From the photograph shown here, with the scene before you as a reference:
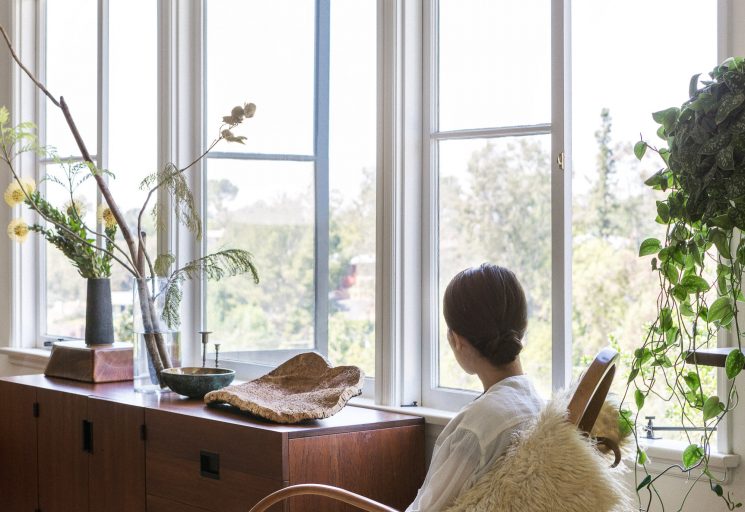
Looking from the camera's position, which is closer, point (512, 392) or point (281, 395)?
point (512, 392)

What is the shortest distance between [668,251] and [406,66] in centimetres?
134

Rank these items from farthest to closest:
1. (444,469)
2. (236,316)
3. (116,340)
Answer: (116,340)
(236,316)
(444,469)

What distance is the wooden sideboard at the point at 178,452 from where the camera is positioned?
241 centimetres

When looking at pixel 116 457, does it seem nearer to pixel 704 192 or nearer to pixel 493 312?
pixel 493 312

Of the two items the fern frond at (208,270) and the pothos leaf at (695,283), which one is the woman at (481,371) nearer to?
the pothos leaf at (695,283)

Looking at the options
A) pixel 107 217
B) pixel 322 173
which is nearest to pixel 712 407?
pixel 322 173

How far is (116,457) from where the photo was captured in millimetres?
2924

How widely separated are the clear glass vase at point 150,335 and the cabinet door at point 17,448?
0.49 metres

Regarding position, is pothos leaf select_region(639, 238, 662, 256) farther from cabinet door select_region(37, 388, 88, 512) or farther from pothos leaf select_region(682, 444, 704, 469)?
cabinet door select_region(37, 388, 88, 512)

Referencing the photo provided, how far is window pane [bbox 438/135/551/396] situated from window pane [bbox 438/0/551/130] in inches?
3.1

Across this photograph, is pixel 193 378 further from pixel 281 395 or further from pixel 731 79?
pixel 731 79

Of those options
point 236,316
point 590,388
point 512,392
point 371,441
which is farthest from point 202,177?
point 590,388

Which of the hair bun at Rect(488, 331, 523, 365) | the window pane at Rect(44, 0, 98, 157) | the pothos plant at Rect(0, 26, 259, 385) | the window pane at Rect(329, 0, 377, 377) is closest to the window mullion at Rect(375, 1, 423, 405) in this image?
the window pane at Rect(329, 0, 377, 377)

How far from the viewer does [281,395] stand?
2750 mm
